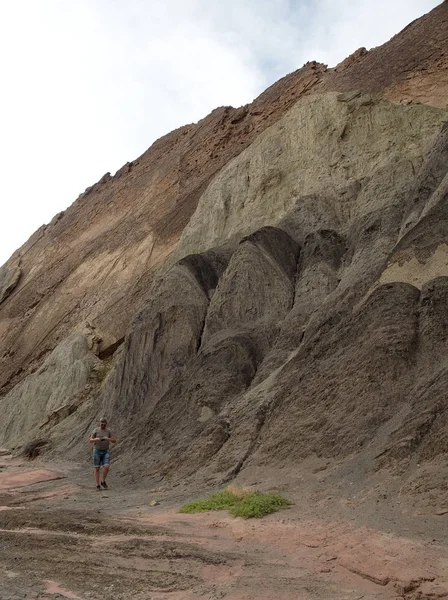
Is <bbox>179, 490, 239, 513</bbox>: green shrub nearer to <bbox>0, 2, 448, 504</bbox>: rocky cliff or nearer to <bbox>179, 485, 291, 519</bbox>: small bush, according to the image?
<bbox>179, 485, 291, 519</bbox>: small bush

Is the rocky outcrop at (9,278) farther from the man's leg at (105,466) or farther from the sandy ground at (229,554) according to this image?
the sandy ground at (229,554)

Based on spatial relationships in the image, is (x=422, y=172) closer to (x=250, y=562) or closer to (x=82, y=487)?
(x=82, y=487)

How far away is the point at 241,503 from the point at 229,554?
2.15 metres

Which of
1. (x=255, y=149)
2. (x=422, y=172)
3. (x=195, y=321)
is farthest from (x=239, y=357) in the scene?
(x=255, y=149)

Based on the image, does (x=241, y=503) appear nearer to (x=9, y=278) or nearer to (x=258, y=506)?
(x=258, y=506)

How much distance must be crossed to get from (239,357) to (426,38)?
17.1 meters

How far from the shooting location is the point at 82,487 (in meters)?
12.7

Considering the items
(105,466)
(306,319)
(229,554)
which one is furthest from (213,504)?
(306,319)

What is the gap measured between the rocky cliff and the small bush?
3.76 feet

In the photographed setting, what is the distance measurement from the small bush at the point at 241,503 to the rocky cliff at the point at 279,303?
1.15 metres

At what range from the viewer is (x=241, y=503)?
859 centimetres

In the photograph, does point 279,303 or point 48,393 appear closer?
point 279,303

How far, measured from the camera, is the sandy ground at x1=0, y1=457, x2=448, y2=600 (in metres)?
5.34

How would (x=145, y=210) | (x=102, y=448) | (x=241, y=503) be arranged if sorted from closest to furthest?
(x=241, y=503), (x=102, y=448), (x=145, y=210)
